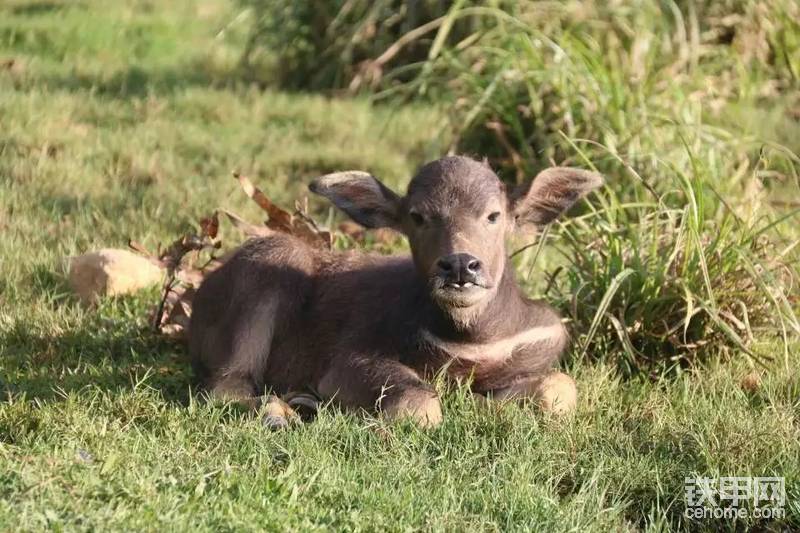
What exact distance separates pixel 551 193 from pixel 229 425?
2124 millimetres

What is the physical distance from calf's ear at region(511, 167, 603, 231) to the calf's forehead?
179 mm

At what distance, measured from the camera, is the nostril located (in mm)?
6172

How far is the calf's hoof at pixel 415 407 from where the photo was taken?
6.01m

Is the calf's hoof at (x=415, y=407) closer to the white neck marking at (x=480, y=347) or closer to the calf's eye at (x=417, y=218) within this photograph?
the white neck marking at (x=480, y=347)

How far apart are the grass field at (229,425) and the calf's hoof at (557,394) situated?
0.08 meters

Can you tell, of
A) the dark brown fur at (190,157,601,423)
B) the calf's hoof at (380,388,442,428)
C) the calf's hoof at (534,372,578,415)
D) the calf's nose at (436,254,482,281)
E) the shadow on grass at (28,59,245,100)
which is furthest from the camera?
the shadow on grass at (28,59,245,100)

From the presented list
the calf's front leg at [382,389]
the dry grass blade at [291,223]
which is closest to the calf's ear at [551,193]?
the calf's front leg at [382,389]

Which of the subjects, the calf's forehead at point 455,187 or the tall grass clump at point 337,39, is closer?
the calf's forehead at point 455,187

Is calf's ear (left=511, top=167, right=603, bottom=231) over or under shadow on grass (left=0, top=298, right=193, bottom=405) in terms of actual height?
over

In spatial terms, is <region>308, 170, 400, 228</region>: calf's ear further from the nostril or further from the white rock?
the white rock

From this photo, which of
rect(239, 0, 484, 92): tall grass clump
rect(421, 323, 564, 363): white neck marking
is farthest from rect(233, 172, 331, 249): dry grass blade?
rect(239, 0, 484, 92): tall grass clump

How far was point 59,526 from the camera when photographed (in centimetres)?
457

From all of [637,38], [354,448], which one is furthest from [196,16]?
[354,448]

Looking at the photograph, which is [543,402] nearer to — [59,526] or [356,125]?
[59,526]
